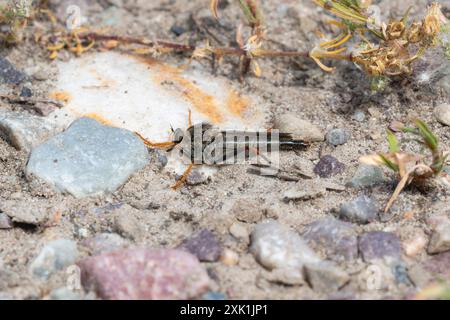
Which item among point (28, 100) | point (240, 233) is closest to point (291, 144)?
point (240, 233)

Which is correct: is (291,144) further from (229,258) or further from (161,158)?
(229,258)

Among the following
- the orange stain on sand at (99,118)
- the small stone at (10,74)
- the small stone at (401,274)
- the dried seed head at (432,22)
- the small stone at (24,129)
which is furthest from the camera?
the small stone at (10,74)

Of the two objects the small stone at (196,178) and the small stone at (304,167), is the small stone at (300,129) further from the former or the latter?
the small stone at (196,178)

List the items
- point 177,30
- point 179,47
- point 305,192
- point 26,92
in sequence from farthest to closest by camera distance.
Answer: point 177,30
point 179,47
point 26,92
point 305,192

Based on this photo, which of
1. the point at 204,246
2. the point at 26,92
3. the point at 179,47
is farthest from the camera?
the point at 179,47

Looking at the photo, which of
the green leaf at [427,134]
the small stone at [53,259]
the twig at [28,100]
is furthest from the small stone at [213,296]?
the twig at [28,100]
